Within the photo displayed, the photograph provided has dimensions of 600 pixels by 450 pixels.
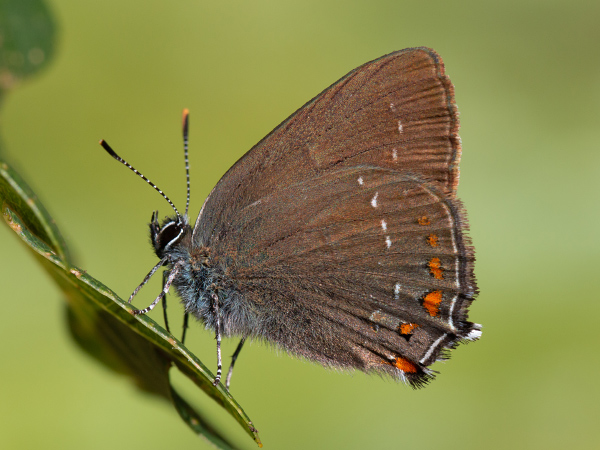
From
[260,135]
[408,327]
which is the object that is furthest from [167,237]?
[260,135]

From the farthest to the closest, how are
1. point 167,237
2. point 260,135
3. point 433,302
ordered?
point 260,135
point 167,237
point 433,302

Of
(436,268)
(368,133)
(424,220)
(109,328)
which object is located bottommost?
(436,268)

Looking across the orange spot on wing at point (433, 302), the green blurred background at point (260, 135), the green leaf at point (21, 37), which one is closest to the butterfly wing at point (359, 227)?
the orange spot on wing at point (433, 302)

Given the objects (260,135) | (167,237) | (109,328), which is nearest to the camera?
(109,328)

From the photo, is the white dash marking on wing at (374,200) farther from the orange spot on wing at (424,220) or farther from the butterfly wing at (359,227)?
the orange spot on wing at (424,220)

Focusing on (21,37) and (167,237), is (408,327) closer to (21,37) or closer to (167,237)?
(167,237)

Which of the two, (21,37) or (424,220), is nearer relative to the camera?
(21,37)

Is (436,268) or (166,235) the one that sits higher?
(166,235)
